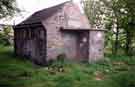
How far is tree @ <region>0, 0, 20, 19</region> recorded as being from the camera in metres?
13.0

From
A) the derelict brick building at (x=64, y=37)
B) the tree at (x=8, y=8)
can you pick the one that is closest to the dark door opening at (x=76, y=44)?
the derelict brick building at (x=64, y=37)

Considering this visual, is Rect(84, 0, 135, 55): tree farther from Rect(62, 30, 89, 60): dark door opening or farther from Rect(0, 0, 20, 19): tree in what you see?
Rect(0, 0, 20, 19): tree

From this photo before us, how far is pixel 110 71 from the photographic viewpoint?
599 inches

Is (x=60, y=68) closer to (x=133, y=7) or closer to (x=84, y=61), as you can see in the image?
(x=84, y=61)

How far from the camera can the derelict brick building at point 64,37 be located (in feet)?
58.9

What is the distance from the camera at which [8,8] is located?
13.7 m

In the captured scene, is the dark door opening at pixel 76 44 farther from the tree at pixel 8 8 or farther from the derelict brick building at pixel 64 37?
the tree at pixel 8 8

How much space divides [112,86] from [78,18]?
11.3 m

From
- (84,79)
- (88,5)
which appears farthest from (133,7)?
(88,5)

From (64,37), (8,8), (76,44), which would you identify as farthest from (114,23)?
(8,8)

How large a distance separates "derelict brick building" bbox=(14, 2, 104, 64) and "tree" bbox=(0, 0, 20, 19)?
3861 mm

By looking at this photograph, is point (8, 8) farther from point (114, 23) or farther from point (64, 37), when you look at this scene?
point (114, 23)

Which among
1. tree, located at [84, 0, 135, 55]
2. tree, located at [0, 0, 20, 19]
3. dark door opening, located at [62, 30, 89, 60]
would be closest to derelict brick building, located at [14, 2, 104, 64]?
dark door opening, located at [62, 30, 89, 60]

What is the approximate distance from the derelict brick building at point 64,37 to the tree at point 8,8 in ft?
12.7
